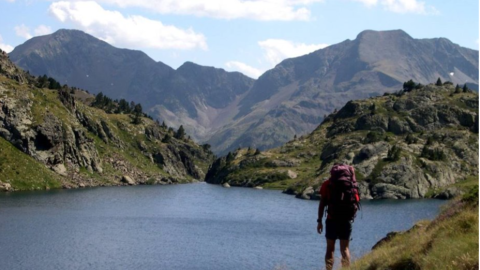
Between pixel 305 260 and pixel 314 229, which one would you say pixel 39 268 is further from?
pixel 314 229

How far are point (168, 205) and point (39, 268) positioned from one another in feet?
313

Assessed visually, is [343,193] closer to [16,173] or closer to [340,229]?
[340,229]

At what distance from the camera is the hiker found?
2359 centimetres

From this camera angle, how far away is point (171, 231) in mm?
111000

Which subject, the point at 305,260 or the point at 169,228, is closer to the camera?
the point at 305,260

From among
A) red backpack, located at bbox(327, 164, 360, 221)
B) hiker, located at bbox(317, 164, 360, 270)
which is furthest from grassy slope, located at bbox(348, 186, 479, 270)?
red backpack, located at bbox(327, 164, 360, 221)

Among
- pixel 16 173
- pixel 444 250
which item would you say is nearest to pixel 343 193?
pixel 444 250

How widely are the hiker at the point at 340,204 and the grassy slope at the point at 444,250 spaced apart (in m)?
1.15

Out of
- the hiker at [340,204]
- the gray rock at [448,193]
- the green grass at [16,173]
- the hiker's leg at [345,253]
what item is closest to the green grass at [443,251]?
the hiker's leg at [345,253]

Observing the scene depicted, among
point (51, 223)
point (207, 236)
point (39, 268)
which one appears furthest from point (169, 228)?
point (39, 268)

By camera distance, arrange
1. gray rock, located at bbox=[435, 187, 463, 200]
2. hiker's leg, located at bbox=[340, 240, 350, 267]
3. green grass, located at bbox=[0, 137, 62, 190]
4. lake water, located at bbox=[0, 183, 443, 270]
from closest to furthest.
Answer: hiker's leg, located at bbox=[340, 240, 350, 267] < lake water, located at bbox=[0, 183, 443, 270] < gray rock, located at bbox=[435, 187, 463, 200] < green grass, located at bbox=[0, 137, 62, 190]

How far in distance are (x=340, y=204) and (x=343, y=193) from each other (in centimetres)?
52

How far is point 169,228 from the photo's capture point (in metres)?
116

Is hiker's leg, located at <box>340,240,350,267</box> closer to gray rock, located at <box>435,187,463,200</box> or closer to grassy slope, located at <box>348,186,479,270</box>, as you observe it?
grassy slope, located at <box>348,186,479,270</box>
